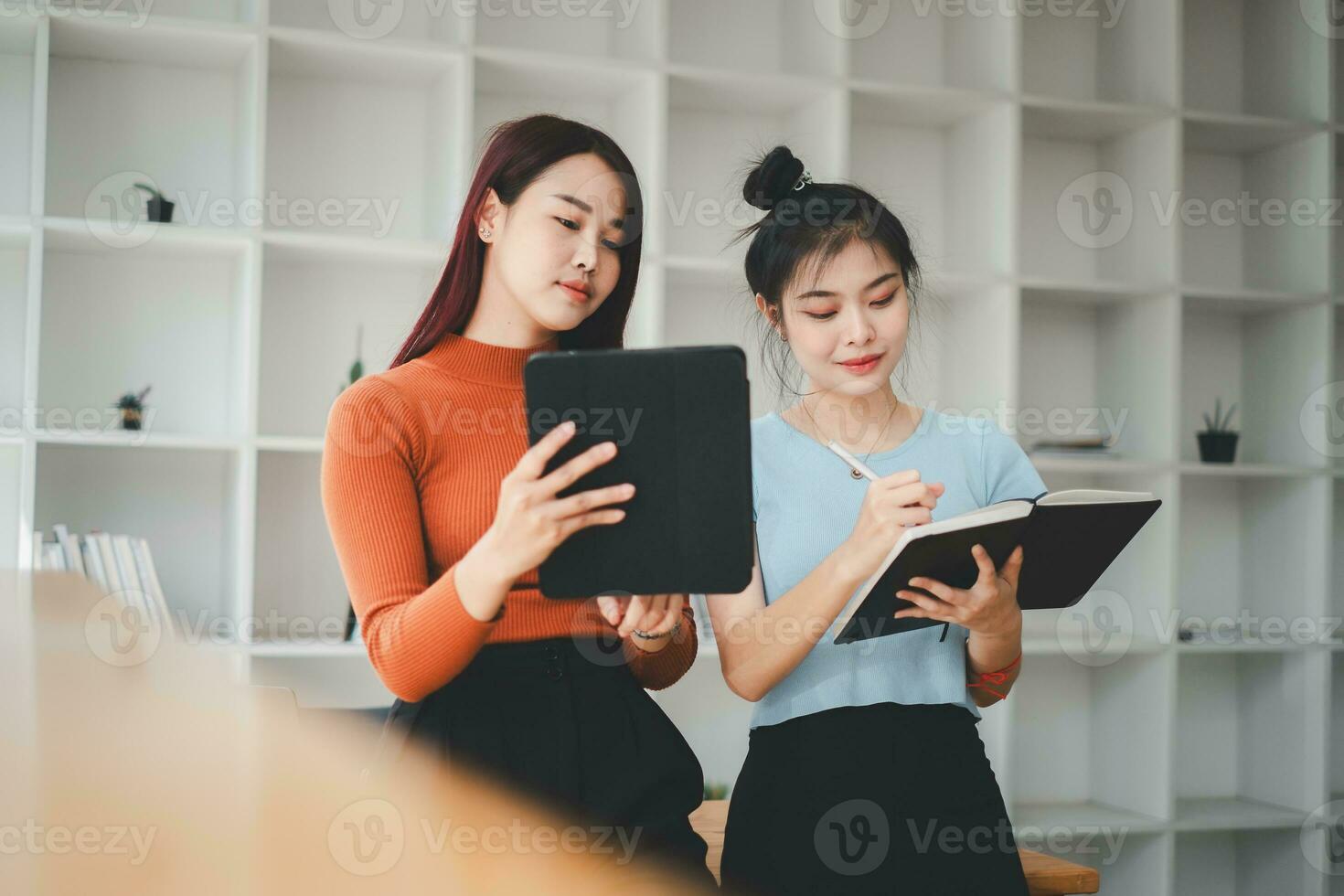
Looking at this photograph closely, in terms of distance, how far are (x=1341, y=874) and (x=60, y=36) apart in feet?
12.7

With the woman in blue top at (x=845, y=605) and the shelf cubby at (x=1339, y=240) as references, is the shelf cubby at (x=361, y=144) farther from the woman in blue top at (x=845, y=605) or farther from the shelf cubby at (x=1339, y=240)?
the shelf cubby at (x=1339, y=240)

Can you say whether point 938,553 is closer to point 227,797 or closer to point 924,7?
point 227,797

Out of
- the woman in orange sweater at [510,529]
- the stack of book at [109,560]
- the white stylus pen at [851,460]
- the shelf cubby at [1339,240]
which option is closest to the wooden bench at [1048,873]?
the woman in orange sweater at [510,529]

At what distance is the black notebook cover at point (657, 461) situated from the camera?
3.46ft

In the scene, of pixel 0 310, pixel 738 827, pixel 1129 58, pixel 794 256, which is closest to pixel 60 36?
pixel 0 310

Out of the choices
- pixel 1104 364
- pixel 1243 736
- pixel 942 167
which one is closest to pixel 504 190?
pixel 942 167

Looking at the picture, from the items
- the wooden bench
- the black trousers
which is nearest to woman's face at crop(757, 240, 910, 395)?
the black trousers

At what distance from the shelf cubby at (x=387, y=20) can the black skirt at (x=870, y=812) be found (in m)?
1.93

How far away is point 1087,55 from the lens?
11.0 feet

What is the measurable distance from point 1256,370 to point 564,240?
2.84 metres

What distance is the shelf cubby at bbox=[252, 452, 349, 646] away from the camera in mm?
2754

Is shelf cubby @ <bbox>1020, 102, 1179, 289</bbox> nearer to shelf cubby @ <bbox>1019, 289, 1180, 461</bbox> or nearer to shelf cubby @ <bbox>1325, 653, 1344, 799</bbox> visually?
shelf cubby @ <bbox>1019, 289, 1180, 461</bbox>

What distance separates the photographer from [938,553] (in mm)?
1294

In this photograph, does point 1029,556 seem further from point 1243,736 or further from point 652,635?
point 1243,736
